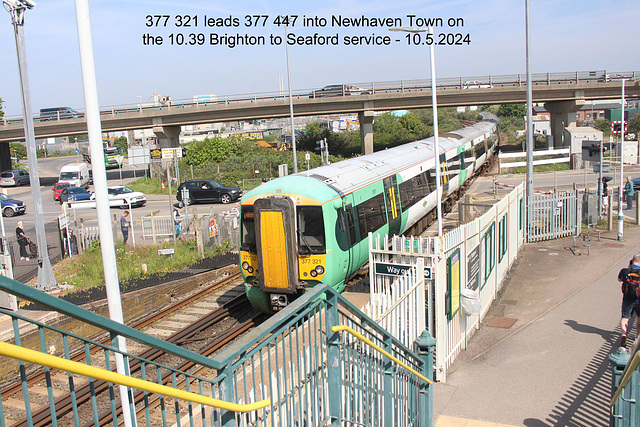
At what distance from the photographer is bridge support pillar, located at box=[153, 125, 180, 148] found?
44.7m

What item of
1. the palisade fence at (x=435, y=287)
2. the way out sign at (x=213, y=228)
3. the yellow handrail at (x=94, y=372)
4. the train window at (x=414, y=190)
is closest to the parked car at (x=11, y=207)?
the way out sign at (x=213, y=228)

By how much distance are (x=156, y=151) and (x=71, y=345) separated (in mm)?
32960

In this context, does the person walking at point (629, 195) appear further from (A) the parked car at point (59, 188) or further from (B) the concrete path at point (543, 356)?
(A) the parked car at point (59, 188)

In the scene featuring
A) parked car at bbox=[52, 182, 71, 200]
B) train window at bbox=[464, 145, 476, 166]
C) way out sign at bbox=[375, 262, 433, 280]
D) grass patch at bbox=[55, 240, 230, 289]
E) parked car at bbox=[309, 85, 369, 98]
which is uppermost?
parked car at bbox=[309, 85, 369, 98]

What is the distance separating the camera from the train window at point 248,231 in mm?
11305

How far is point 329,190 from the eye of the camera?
11.4 m

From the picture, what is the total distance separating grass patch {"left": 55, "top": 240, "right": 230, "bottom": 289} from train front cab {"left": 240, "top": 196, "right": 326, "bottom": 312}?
6486mm

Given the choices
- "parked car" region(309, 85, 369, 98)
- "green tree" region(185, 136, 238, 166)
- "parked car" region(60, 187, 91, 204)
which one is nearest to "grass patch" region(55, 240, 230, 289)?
"parked car" region(60, 187, 91, 204)

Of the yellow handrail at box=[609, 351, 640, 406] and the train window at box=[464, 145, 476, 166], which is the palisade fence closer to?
the yellow handrail at box=[609, 351, 640, 406]

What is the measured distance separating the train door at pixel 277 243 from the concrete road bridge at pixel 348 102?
33.8 m

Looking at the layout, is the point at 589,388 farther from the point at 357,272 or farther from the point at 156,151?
the point at 156,151

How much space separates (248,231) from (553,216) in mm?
11263

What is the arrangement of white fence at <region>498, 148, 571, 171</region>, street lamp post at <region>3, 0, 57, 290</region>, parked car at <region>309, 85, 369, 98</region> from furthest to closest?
parked car at <region>309, 85, 369, 98</region>, white fence at <region>498, 148, 571, 171</region>, street lamp post at <region>3, 0, 57, 290</region>

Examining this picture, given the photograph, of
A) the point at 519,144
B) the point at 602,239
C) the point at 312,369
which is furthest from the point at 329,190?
the point at 519,144
